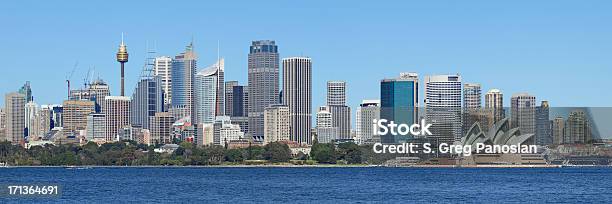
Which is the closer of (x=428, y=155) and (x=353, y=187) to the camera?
(x=353, y=187)

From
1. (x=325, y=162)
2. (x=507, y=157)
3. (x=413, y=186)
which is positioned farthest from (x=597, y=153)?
(x=413, y=186)

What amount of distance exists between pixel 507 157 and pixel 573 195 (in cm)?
9969

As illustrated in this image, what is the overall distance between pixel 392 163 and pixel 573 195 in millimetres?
108855

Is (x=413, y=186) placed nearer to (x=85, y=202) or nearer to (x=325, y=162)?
(x=85, y=202)

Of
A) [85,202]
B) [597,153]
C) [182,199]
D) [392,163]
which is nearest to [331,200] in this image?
[182,199]

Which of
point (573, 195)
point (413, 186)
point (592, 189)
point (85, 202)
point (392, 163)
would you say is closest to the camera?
point (85, 202)

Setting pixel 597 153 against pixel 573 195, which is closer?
pixel 573 195

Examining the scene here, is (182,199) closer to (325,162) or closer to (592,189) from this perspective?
(592,189)

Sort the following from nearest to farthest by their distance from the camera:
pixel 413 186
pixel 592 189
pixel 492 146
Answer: pixel 592 189 → pixel 413 186 → pixel 492 146

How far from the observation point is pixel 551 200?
245ft

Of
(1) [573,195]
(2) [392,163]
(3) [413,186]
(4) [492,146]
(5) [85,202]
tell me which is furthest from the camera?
(2) [392,163]

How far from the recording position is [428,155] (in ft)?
598

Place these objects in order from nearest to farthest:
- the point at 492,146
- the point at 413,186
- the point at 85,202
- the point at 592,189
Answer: the point at 85,202 → the point at 592,189 → the point at 413,186 → the point at 492,146

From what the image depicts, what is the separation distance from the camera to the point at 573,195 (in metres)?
81.2
